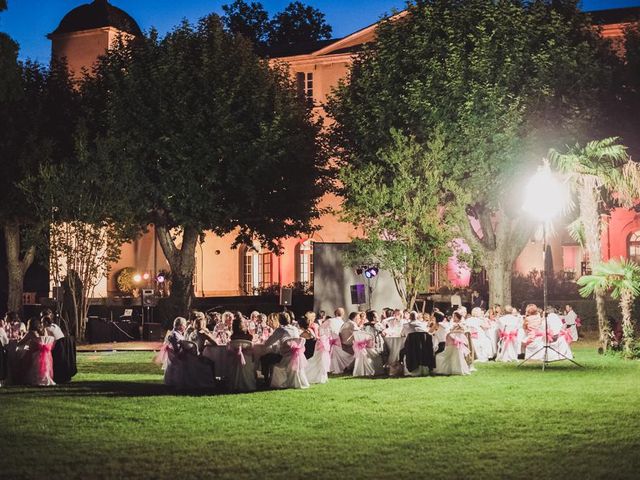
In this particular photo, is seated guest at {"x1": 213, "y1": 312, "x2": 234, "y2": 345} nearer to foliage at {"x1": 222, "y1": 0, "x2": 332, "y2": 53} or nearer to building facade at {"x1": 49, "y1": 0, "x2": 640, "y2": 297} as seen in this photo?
building facade at {"x1": 49, "y1": 0, "x2": 640, "y2": 297}

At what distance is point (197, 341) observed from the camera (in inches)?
795

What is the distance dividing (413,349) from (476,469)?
1094cm

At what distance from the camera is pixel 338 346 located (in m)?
22.9

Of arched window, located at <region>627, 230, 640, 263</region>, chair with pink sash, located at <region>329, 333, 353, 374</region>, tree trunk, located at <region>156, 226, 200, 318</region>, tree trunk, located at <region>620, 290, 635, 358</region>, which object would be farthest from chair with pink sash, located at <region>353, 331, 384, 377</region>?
arched window, located at <region>627, 230, 640, 263</region>

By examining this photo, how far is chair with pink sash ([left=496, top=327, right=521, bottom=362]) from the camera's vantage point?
25734mm

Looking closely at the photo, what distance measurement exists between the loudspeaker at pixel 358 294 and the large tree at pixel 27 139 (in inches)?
520

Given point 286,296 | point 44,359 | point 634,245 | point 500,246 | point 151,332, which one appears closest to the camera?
point 44,359

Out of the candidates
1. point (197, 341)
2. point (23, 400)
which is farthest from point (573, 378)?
point (23, 400)

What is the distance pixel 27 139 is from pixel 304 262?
65.8 feet

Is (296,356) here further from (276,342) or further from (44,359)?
(44,359)

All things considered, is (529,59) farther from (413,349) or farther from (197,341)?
(197,341)

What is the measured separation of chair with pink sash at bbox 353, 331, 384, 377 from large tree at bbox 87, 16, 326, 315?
1530cm

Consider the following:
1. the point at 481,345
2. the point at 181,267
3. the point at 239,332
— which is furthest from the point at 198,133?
the point at 239,332

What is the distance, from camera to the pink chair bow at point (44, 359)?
66.0 feet
